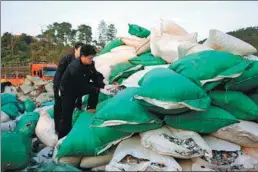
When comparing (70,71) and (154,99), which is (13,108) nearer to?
(70,71)

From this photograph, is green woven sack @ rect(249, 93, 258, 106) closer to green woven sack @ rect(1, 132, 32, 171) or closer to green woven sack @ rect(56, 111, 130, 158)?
green woven sack @ rect(56, 111, 130, 158)

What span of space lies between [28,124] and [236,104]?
5.99 ft

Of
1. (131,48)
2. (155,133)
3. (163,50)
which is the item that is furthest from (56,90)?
(155,133)

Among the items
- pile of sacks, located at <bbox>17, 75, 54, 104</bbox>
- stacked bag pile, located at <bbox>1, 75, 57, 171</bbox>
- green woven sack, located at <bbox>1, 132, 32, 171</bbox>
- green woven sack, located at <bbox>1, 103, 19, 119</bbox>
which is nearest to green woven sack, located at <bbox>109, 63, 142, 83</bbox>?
stacked bag pile, located at <bbox>1, 75, 57, 171</bbox>

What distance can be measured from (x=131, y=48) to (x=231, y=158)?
161 cm

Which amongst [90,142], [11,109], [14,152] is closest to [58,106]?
[14,152]

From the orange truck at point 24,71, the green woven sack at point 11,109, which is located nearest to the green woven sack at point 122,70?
the green woven sack at point 11,109

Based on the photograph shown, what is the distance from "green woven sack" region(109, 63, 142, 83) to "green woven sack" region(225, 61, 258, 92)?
0.84m

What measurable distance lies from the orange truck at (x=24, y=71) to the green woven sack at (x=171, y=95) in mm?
6676

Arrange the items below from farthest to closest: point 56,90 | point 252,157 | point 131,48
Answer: point 131,48
point 56,90
point 252,157

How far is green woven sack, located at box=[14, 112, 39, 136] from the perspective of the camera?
10.5 feet

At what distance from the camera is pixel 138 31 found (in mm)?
3680

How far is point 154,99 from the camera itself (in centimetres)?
208

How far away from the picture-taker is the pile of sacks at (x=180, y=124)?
209cm
